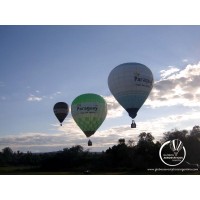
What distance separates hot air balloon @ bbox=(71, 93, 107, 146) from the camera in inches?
1102

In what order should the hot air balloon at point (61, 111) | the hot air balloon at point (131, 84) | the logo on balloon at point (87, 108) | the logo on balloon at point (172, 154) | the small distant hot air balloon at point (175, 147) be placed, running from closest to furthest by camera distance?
1. the logo on balloon at point (172, 154)
2. the small distant hot air balloon at point (175, 147)
3. the hot air balloon at point (131, 84)
4. the logo on balloon at point (87, 108)
5. the hot air balloon at point (61, 111)

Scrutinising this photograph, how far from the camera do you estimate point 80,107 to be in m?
28.5

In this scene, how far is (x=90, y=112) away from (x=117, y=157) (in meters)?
3.30

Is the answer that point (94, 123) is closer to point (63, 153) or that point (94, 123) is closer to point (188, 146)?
point (63, 153)

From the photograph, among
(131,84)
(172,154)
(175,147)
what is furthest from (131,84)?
(172,154)

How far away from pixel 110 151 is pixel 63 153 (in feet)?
12.1

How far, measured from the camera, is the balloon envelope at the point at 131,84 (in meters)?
25.0

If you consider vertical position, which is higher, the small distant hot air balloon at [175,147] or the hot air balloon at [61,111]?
the hot air balloon at [61,111]

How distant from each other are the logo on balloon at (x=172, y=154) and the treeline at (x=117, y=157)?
17.9 inches

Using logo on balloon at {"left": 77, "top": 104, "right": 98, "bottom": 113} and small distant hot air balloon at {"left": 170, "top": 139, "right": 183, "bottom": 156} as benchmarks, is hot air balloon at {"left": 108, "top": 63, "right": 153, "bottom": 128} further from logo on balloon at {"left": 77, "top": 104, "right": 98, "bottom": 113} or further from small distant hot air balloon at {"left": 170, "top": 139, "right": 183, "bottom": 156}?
small distant hot air balloon at {"left": 170, "top": 139, "right": 183, "bottom": 156}

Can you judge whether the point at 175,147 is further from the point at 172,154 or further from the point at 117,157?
the point at 117,157

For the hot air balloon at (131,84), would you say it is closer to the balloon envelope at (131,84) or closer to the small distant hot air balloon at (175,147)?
the balloon envelope at (131,84)

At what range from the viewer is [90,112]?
28.1m

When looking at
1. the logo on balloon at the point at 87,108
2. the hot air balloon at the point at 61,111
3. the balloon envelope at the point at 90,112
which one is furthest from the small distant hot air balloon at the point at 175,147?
the hot air balloon at the point at 61,111
